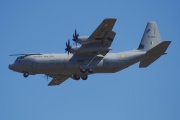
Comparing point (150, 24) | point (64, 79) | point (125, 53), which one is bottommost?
point (64, 79)

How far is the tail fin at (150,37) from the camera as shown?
4997 centimetres

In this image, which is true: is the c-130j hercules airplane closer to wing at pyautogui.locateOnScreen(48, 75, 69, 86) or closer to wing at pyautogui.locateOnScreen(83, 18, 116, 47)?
wing at pyautogui.locateOnScreen(83, 18, 116, 47)

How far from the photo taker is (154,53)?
47.5 meters

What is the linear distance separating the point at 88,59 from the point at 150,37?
8.35m

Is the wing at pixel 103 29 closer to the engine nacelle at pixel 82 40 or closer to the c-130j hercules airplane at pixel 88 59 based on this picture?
the c-130j hercules airplane at pixel 88 59

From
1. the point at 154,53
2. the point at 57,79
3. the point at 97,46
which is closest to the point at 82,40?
the point at 97,46

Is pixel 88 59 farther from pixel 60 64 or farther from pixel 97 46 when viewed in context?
pixel 60 64

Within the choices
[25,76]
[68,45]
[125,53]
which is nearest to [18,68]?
[25,76]

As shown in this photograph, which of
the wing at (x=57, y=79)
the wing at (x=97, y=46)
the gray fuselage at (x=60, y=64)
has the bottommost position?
the wing at (x=57, y=79)

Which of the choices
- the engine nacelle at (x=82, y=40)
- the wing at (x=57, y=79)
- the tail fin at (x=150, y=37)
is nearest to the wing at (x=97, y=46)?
the engine nacelle at (x=82, y=40)

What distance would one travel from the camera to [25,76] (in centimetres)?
4647

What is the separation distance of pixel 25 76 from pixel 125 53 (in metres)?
11.1

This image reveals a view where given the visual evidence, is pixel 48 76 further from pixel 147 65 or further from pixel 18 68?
pixel 147 65

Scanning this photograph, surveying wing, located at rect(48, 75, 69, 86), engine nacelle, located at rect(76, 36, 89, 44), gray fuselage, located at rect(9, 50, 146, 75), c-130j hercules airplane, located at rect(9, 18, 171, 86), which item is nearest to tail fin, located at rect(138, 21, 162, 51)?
c-130j hercules airplane, located at rect(9, 18, 171, 86)
